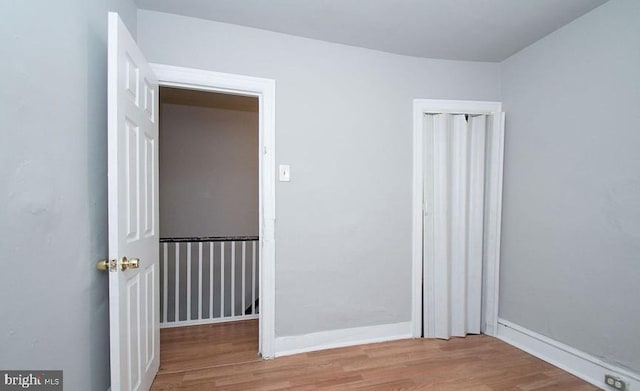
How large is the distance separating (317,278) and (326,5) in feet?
6.65

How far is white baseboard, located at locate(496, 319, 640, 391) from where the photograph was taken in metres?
1.78

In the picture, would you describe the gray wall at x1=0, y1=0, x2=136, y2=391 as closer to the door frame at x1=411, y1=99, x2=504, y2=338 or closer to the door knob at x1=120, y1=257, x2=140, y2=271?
the door knob at x1=120, y1=257, x2=140, y2=271

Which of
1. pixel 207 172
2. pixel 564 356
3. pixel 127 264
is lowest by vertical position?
pixel 564 356

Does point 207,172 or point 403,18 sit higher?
point 403,18

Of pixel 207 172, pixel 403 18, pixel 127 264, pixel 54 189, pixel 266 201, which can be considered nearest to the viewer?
pixel 54 189

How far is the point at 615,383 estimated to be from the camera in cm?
175

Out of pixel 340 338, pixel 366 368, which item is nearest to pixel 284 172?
pixel 340 338

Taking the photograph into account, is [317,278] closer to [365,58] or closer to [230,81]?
[230,81]

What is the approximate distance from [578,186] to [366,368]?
203 cm

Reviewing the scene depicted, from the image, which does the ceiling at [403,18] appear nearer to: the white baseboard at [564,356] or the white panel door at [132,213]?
the white panel door at [132,213]

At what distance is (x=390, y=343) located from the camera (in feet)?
7.97

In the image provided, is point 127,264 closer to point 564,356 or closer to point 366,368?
point 366,368

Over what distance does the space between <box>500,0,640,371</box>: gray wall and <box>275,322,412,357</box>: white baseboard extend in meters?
1.01

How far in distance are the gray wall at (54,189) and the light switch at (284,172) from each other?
1124 millimetres
